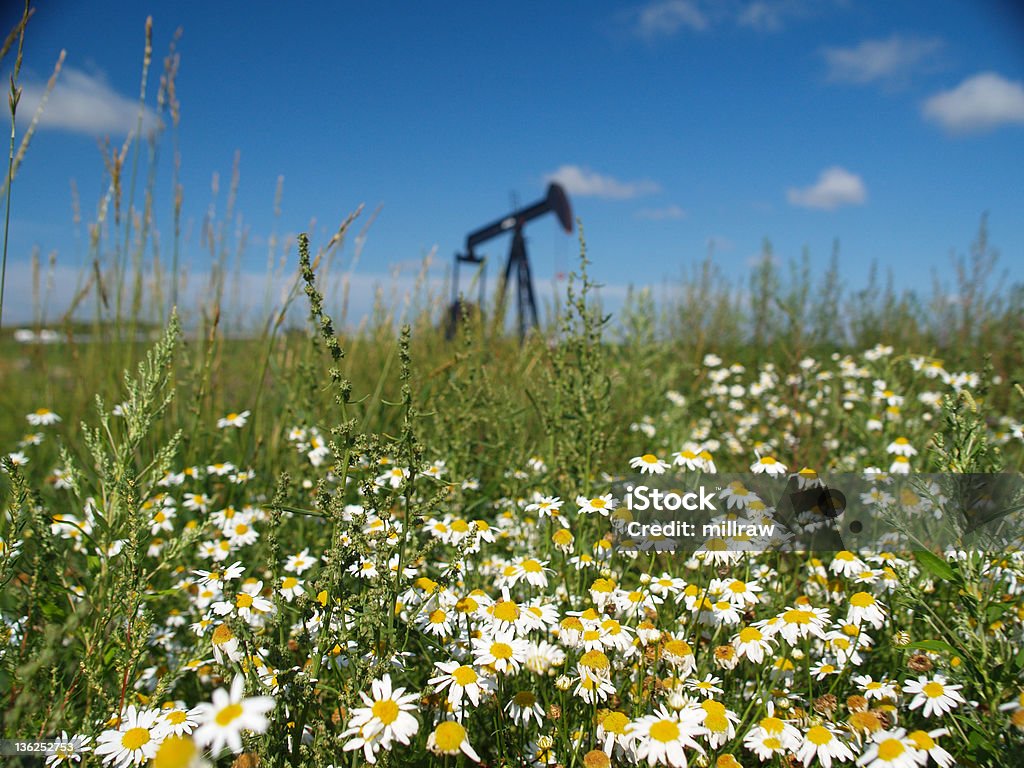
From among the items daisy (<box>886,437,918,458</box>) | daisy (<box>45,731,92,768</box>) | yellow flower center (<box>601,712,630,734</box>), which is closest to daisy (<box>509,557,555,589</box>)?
yellow flower center (<box>601,712,630,734</box>)

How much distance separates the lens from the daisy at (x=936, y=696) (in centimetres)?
110

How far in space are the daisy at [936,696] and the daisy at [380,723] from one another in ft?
2.97

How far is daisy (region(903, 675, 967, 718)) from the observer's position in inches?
43.2

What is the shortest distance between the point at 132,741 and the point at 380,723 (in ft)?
1.50

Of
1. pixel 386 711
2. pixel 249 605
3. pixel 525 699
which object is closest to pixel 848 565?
pixel 525 699

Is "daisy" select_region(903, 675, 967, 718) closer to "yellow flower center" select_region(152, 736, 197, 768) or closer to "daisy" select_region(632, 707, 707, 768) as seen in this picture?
"daisy" select_region(632, 707, 707, 768)

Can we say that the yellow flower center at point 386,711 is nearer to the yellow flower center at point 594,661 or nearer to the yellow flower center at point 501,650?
the yellow flower center at point 501,650

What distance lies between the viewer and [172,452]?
4.75ft

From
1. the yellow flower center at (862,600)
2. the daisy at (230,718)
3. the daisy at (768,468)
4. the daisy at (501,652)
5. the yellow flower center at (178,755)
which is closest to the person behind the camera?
the yellow flower center at (178,755)

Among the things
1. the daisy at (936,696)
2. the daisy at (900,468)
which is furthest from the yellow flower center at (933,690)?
the daisy at (900,468)

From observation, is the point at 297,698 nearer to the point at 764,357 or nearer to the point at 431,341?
the point at 431,341

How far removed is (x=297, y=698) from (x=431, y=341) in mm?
3221

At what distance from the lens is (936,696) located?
3.68ft

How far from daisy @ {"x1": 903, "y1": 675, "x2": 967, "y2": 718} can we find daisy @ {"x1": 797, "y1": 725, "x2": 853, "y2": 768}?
199mm
